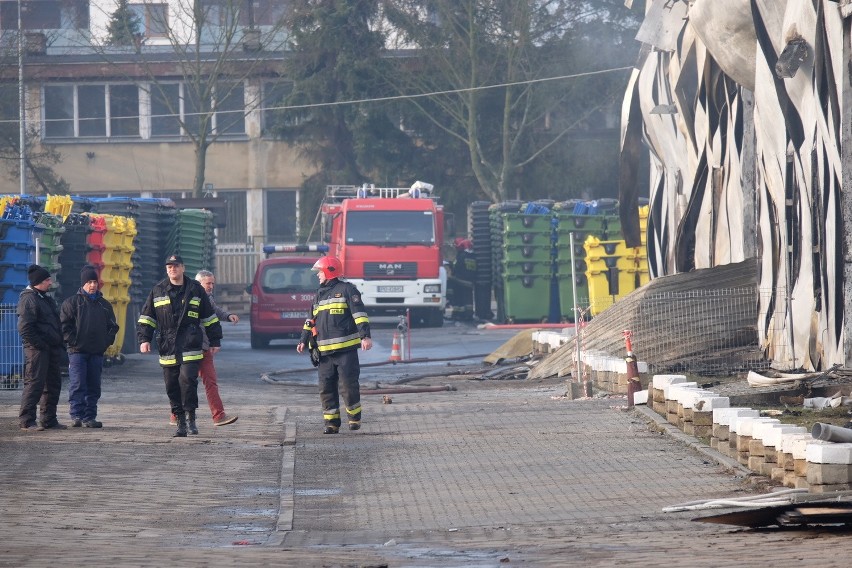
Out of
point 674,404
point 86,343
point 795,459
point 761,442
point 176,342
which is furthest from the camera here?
point 86,343

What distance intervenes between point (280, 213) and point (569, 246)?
A: 71.8 feet

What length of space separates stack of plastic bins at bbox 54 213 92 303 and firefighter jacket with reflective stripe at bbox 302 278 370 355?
32.2ft

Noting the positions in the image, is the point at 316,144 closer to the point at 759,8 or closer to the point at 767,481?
the point at 759,8

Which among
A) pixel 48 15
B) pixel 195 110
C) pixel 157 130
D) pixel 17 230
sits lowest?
pixel 17 230

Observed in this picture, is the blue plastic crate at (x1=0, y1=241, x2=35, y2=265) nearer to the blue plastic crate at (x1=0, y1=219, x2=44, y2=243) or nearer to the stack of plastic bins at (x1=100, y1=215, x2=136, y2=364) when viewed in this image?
the blue plastic crate at (x1=0, y1=219, x2=44, y2=243)

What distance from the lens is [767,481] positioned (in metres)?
9.30

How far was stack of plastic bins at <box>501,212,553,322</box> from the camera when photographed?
109 feet

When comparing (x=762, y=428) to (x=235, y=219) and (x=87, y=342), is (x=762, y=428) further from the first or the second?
(x=235, y=219)

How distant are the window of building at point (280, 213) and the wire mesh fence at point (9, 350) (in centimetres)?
3373

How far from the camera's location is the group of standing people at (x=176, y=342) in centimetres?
1345

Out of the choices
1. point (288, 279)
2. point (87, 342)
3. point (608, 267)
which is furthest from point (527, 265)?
point (87, 342)

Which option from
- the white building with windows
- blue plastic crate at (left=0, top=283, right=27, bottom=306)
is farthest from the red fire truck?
the white building with windows

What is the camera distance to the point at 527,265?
3319 centimetres

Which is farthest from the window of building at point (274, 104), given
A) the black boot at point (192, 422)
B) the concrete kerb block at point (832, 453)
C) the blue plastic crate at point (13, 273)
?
the concrete kerb block at point (832, 453)
